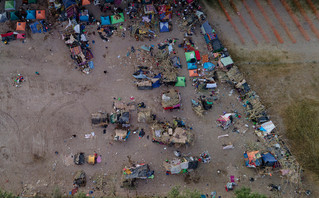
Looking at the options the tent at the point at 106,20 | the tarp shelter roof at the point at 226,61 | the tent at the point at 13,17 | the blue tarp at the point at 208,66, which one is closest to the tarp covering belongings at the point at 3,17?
the tent at the point at 13,17

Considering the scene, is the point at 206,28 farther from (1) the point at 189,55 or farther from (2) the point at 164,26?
(2) the point at 164,26

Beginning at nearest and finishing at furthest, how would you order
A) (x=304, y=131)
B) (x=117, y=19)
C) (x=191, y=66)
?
1. (x=304, y=131)
2. (x=191, y=66)
3. (x=117, y=19)

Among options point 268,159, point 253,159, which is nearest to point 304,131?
point 268,159

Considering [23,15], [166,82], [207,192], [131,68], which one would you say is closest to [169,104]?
[166,82]

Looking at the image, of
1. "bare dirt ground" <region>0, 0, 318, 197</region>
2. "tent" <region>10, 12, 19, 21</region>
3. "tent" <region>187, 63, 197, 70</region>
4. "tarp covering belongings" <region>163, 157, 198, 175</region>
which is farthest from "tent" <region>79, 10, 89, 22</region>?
"tarp covering belongings" <region>163, 157, 198, 175</region>

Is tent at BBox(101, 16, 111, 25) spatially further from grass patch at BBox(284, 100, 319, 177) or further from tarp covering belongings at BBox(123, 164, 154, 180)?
grass patch at BBox(284, 100, 319, 177)

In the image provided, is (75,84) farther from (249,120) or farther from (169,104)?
(249,120)

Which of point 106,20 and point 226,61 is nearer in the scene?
point 226,61
